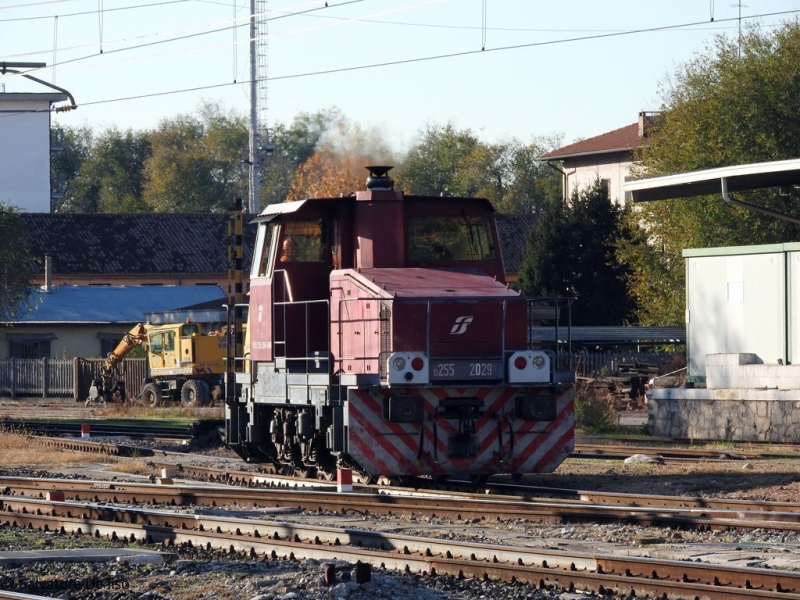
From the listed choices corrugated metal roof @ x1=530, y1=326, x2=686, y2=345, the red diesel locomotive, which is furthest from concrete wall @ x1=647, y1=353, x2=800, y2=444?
corrugated metal roof @ x1=530, y1=326, x2=686, y2=345

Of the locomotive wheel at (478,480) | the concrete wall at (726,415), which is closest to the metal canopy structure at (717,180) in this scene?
the concrete wall at (726,415)

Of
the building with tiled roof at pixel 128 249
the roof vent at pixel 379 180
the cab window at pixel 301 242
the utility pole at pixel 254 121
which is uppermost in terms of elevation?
the utility pole at pixel 254 121

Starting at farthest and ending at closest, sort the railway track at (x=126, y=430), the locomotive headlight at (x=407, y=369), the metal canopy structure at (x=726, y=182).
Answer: the metal canopy structure at (x=726, y=182)
the railway track at (x=126, y=430)
the locomotive headlight at (x=407, y=369)

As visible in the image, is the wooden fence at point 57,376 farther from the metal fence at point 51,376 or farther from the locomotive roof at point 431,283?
the locomotive roof at point 431,283

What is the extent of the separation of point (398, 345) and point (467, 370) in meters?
0.82

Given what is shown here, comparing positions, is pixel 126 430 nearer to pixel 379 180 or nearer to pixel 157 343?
pixel 379 180

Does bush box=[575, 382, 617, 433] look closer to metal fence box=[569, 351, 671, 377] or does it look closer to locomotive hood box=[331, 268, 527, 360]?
metal fence box=[569, 351, 671, 377]

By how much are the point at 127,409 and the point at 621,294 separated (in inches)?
854

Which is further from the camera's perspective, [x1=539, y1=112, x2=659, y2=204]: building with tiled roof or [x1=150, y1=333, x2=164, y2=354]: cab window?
[x1=539, y1=112, x2=659, y2=204]: building with tiled roof

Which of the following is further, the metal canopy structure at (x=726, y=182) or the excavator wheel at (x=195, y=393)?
the excavator wheel at (x=195, y=393)

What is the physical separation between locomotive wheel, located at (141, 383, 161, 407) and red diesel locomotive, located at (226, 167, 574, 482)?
25.6 m

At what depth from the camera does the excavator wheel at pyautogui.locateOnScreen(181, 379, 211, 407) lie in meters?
38.6

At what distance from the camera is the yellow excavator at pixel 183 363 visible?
128 feet

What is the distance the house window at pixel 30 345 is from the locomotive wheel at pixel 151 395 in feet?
41.1
